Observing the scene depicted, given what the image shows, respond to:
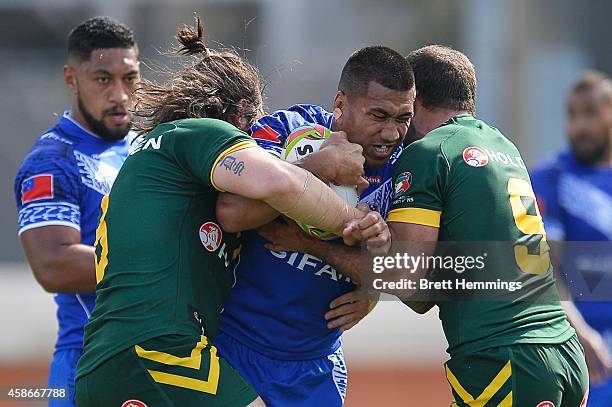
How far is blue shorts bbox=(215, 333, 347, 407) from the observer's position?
5012 mm

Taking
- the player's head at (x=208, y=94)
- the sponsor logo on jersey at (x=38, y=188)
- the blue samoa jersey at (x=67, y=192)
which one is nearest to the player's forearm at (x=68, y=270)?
the blue samoa jersey at (x=67, y=192)

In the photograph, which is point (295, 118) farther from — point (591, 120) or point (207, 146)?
point (591, 120)

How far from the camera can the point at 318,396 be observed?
202 inches

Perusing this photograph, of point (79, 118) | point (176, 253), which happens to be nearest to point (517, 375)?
point (176, 253)

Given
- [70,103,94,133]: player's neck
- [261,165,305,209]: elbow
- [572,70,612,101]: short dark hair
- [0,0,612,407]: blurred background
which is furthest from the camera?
[0,0,612,407]: blurred background

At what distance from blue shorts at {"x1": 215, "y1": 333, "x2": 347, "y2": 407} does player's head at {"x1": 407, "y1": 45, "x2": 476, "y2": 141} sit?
1.25 metres

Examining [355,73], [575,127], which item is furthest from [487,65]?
[355,73]

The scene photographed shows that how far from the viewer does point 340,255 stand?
4.91 m

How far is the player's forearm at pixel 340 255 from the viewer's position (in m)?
4.88

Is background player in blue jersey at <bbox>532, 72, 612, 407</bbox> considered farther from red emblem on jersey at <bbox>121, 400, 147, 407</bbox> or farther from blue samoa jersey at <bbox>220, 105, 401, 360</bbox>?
red emblem on jersey at <bbox>121, 400, 147, 407</bbox>

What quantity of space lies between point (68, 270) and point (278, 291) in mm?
1487

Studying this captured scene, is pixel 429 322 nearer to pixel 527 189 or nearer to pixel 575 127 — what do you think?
pixel 575 127

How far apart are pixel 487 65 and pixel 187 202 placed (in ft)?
39.7

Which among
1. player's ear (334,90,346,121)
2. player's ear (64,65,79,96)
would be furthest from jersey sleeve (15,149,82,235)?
player's ear (334,90,346,121)
